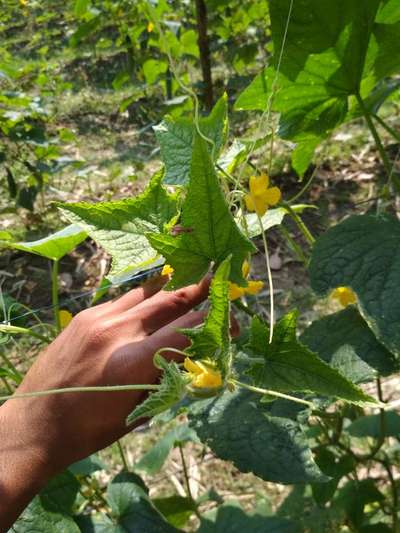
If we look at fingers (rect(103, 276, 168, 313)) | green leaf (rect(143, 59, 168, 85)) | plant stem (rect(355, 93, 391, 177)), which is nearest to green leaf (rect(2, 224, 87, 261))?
fingers (rect(103, 276, 168, 313))

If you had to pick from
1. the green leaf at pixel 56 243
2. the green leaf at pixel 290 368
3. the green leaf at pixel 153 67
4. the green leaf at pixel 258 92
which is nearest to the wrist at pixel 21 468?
the green leaf at pixel 56 243

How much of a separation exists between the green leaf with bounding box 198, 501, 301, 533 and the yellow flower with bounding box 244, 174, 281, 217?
653 mm

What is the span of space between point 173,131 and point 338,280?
290 mm

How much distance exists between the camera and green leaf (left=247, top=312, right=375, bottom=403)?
0.49 m

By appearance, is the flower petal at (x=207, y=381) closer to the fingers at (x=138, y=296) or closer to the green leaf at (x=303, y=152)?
the fingers at (x=138, y=296)

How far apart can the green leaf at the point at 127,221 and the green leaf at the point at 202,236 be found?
0.18 feet

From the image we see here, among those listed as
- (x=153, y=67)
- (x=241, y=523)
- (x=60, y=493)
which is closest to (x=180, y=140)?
(x=60, y=493)

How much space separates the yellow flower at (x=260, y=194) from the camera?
634 millimetres

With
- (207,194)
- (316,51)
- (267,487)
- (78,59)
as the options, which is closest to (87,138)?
(78,59)

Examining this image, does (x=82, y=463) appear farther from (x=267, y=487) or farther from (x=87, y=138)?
(x=87, y=138)

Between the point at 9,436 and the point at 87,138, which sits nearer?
the point at 9,436

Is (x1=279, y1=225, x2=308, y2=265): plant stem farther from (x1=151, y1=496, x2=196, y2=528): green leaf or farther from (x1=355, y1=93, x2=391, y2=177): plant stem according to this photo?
(x1=151, y1=496, x2=196, y2=528): green leaf

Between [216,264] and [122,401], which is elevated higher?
[216,264]

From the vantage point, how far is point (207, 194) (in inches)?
19.3
